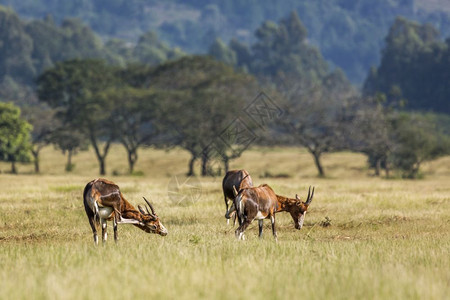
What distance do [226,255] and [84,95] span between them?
62005 millimetres

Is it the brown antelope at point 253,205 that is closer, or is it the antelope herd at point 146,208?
the antelope herd at point 146,208

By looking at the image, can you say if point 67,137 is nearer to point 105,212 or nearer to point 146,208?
point 146,208

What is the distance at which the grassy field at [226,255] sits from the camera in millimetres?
10320

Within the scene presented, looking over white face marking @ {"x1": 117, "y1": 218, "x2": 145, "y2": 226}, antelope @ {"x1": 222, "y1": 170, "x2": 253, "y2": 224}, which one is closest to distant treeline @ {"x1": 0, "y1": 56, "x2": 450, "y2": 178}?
antelope @ {"x1": 222, "y1": 170, "x2": 253, "y2": 224}

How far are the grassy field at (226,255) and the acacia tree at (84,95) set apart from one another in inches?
1607

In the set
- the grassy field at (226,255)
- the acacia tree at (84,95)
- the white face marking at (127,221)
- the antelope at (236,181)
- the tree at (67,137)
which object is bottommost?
the grassy field at (226,255)

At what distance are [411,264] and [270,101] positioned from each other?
5542 centimetres

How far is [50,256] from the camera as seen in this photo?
44.1ft

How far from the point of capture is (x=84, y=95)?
241 feet

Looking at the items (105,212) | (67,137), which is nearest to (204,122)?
(67,137)

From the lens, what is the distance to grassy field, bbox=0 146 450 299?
406 inches

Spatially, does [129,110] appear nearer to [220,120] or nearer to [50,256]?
[220,120]

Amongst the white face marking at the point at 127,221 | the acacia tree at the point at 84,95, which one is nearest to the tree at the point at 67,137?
the acacia tree at the point at 84,95

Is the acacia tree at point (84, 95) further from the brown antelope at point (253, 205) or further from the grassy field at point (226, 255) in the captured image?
the brown antelope at point (253, 205)
